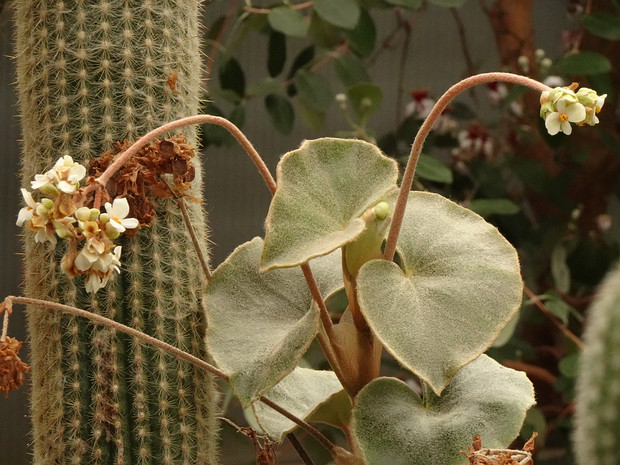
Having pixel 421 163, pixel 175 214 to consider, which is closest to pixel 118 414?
pixel 175 214

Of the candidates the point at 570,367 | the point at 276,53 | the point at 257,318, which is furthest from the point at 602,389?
the point at 276,53

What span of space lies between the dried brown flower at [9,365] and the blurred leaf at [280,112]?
0.87 meters

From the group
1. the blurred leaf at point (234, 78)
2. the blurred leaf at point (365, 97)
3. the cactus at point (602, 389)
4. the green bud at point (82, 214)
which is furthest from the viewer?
the blurred leaf at point (234, 78)

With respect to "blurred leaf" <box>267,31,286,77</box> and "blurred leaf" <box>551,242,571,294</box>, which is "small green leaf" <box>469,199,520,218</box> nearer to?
"blurred leaf" <box>551,242,571,294</box>

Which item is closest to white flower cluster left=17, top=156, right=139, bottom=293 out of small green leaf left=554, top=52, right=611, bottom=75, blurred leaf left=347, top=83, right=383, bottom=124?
blurred leaf left=347, top=83, right=383, bottom=124

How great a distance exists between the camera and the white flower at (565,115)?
22.0 inches

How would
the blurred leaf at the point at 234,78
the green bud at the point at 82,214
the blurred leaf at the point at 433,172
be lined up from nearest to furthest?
the green bud at the point at 82,214
the blurred leaf at the point at 433,172
the blurred leaf at the point at 234,78

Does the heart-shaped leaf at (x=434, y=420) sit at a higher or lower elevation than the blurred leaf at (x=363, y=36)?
lower

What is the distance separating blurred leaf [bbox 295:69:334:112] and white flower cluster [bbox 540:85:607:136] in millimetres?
819

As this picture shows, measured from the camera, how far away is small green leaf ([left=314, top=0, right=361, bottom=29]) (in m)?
1.22

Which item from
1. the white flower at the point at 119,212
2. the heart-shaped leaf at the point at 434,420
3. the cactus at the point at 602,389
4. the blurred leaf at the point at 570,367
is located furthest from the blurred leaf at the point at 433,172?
the cactus at the point at 602,389

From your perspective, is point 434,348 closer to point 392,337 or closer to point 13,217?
point 392,337

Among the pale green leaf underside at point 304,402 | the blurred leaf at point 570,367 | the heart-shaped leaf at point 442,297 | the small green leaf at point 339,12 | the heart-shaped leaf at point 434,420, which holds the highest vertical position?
the small green leaf at point 339,12

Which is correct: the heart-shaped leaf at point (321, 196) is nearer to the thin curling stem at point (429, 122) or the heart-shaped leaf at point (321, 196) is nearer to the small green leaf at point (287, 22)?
the thin curling stem at point (429, 122)
